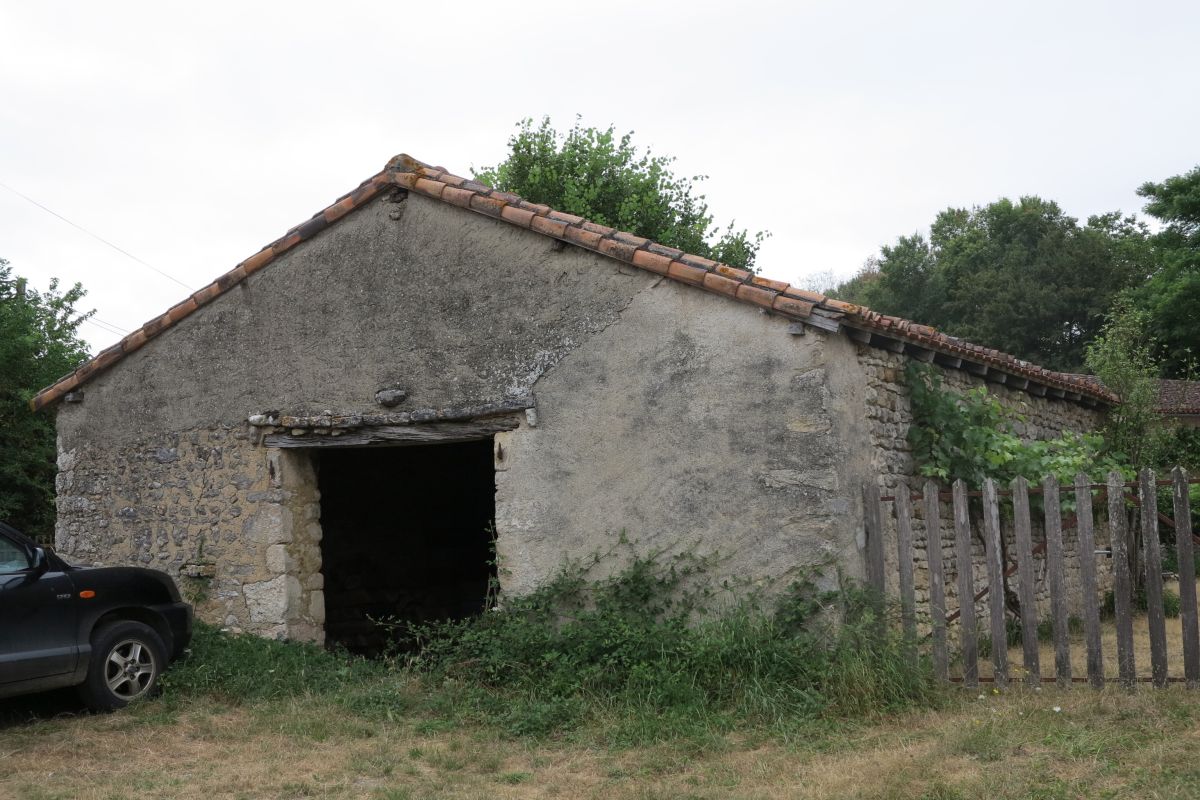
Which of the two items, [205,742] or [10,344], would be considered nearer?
[205,742]

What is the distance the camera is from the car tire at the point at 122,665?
6871 mm

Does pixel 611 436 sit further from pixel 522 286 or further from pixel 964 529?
pixel 964 529

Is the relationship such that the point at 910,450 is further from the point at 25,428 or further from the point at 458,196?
the point at 25,428

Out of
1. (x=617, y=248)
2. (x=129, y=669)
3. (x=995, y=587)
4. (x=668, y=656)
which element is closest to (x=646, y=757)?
(x=668, y=656)

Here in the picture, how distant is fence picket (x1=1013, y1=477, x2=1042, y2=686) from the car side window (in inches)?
241

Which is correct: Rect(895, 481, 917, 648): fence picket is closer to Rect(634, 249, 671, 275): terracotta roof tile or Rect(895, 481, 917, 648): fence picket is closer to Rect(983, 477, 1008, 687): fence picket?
Rect(983, 477, 1008, 687): fence picket

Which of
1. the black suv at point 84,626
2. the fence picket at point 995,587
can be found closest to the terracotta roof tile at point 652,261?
the fence picket at point 995,587

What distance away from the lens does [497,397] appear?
783 cm

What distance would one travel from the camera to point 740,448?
7.00 meters

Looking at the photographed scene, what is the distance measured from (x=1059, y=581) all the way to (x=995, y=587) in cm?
37

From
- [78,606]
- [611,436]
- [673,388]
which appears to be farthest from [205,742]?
[673,388]

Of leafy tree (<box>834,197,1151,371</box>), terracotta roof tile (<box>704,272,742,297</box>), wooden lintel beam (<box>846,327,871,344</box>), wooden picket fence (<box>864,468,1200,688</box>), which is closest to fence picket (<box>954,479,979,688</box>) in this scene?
wooden picket fence (<box>864,468,1200,688</box>)

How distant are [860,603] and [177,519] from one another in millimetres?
5692

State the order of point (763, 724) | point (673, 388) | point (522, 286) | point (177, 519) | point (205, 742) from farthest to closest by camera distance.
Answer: point (177, 519) < point (522, 286) < point (673, 388) < point (205, 742) < point (763, 724)
